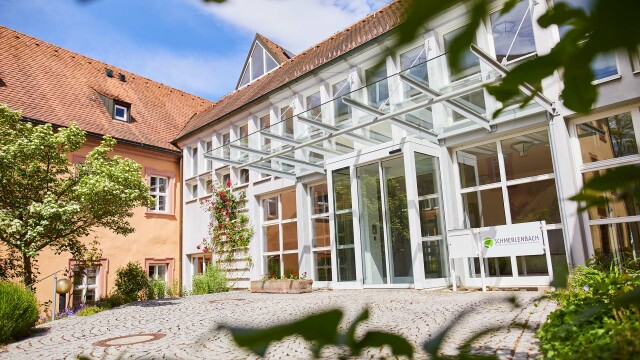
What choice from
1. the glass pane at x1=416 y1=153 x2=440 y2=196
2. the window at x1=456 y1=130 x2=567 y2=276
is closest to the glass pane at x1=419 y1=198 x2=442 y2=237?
the glass pane at x1=416 y1=153 x2=440 y2=196

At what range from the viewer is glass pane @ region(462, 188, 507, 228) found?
9641mm

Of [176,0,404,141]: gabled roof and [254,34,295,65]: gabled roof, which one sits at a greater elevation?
[254,34,295,65]: gabled roof

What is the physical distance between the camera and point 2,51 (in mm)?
16672

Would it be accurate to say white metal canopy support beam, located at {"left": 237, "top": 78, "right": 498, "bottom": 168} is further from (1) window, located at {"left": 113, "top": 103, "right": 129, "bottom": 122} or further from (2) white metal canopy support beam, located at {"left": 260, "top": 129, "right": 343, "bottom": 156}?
(1) window, located at {"left": 113, "top": 103, "right": 129, "bottom": 122}

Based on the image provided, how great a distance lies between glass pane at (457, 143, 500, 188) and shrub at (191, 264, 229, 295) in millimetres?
7723

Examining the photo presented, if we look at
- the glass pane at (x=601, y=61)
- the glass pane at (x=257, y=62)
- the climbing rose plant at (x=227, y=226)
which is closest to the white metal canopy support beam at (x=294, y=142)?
the climbing rose plant at (x=227, y=226)

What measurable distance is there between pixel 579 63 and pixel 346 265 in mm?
11092

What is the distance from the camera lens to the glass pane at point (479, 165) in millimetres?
9855

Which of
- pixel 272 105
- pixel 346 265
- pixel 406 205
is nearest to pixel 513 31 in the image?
pixel 406 205

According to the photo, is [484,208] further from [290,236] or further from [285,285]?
[290,236]

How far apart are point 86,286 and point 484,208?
12.2 metres

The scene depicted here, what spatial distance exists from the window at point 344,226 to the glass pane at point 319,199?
1.03 metres

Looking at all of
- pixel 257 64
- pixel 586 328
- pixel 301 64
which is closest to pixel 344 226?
pixel 301 64

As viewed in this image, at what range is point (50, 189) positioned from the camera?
1055cm
